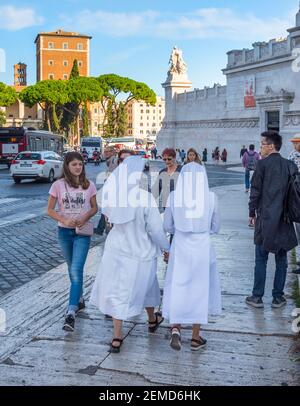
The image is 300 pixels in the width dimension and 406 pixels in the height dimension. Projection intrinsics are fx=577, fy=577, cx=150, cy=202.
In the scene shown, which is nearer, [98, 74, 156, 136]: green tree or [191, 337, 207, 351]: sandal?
[191, 337, 207, 351]: sandal

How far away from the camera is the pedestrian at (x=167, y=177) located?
679 centimetres

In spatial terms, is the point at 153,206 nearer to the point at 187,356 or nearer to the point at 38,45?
the point at 187,356

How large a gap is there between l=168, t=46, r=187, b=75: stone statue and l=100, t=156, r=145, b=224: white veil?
54.8 m

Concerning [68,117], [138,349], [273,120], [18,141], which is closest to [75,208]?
[138,349]

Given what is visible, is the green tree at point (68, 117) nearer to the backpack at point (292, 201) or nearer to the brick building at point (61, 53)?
the brick building at point (61, 53)

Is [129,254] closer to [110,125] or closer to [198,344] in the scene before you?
[198,344]

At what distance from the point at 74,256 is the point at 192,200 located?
1.46 meters

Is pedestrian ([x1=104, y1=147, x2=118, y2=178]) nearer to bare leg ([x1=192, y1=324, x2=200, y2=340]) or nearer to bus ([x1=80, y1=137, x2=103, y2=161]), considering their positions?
bare leg ([x1=192, y1=324, x2=200, y2=340])

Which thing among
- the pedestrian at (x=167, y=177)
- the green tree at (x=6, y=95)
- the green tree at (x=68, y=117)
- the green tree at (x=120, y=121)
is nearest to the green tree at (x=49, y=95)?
the green tree at (x=68, y=117)

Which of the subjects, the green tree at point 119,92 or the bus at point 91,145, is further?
the green tree at point 119,92

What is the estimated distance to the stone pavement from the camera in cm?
415

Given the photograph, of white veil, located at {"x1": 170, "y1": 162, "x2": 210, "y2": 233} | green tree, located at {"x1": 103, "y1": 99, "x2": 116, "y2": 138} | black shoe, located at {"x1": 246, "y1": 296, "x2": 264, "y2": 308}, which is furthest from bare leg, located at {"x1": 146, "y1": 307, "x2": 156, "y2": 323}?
green tree, located at {"x1": 103, "y1": 99, "x2": 116, "y2": 138}

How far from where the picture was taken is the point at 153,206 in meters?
4.79

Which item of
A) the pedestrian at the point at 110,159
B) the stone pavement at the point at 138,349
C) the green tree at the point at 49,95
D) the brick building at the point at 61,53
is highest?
the brick building at the point at 61,53
